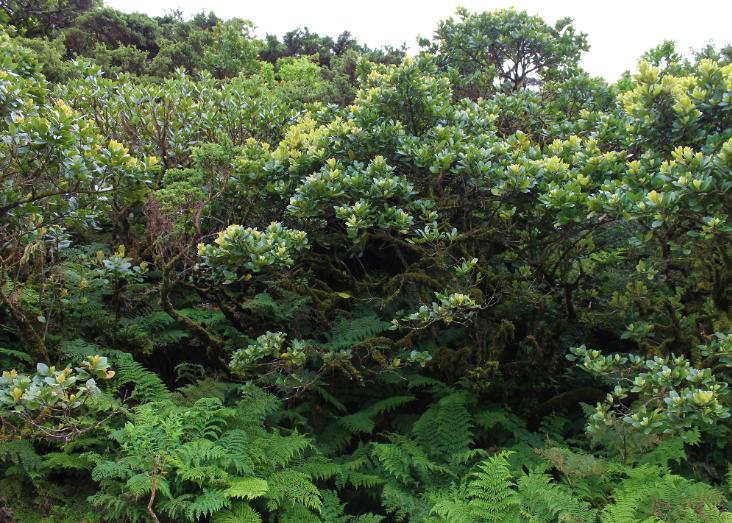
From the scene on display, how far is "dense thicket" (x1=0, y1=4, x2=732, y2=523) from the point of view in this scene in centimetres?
329

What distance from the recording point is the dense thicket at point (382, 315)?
130 inches

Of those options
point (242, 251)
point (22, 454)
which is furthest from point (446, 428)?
point (22, 454)

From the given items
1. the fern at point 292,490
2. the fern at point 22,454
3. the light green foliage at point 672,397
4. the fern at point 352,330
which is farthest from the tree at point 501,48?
the fern at point 22,454

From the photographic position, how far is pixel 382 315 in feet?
17.3

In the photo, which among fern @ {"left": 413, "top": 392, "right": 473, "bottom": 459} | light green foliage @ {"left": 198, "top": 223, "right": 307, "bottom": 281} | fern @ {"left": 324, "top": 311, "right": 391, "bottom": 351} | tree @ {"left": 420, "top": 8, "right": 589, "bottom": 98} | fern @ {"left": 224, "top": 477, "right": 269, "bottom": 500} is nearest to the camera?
fern @ {"left": 224, "top": 477, "right": 269, "bottom": 500}

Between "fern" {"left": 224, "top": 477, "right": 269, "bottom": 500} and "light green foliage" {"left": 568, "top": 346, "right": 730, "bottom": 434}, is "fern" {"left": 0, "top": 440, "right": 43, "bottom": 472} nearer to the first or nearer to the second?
"fern" {"left": 224, "top": 477, "right": 269, "bottom": 500}

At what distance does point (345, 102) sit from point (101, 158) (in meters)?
6.79

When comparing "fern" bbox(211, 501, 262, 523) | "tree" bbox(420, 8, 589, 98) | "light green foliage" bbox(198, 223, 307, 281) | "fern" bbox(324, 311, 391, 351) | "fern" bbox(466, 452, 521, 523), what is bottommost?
"fern" bbox(211, 501, 262, 523)

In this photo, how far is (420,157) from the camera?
439 cm

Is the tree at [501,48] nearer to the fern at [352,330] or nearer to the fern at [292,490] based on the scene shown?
the fern at [352,330]

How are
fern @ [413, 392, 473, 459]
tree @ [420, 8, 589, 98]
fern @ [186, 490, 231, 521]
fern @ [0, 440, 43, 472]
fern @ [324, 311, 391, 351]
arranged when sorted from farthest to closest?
1. tree @ [420, 8, 589, 98]
2. fern @ [324, 311, 391, 351]
3. fern @ [413, 392, 473, 459]
4. fern @ [0, 440, 43, 472]
5. fern @ [186, 490, 231, 521]

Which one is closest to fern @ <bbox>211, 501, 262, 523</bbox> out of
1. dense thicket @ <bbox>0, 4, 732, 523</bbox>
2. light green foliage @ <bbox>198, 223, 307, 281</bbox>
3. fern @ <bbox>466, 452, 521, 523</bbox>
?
dense thicket @ <bbox>0, 4, 732, 523</bbox>

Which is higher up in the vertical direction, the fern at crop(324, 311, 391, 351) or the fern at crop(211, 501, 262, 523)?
the fern at crop(324, 311, 391, 351)

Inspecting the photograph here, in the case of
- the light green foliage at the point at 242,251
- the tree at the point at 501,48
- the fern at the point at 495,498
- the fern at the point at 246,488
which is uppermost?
the tree at the point at 501,48
